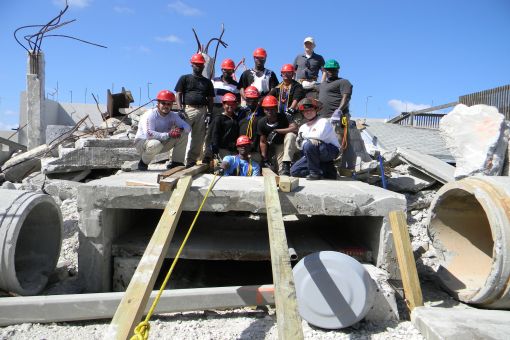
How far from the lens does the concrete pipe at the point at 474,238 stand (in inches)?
135

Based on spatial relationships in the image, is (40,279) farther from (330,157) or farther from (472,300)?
(472,300)

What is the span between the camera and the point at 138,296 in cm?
236

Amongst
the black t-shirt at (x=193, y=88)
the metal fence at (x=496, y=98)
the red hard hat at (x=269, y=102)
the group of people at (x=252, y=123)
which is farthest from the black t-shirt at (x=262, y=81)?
the metal fence at (x=496, y=98)

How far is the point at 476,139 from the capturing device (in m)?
5.38

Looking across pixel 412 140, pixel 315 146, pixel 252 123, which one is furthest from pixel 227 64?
pixel 412 140

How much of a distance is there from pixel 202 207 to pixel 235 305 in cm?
95

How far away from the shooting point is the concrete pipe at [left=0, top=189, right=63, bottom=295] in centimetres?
338

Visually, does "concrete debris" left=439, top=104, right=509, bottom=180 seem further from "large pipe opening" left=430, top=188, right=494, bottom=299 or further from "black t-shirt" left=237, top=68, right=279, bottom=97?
"black t-shirt" left=237, top=68, right=279, bottom=97

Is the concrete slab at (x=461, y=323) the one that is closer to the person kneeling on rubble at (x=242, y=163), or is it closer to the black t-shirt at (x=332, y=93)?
the person kneeling on rubble at (x=242, y=163)

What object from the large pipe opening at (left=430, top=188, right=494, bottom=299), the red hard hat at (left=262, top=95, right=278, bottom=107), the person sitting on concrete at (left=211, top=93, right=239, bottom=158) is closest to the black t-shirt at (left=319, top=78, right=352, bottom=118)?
the red hard hat at (left=262, top=95, right=278, bottom=107)

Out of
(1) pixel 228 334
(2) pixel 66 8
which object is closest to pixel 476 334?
(1) pixel 228 334

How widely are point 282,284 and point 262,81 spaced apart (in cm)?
481

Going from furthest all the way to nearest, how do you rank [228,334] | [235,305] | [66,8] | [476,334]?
[66,8] < [235,305] < [228,334] < [476,334]

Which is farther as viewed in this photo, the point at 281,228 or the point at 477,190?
the point at 477,190
